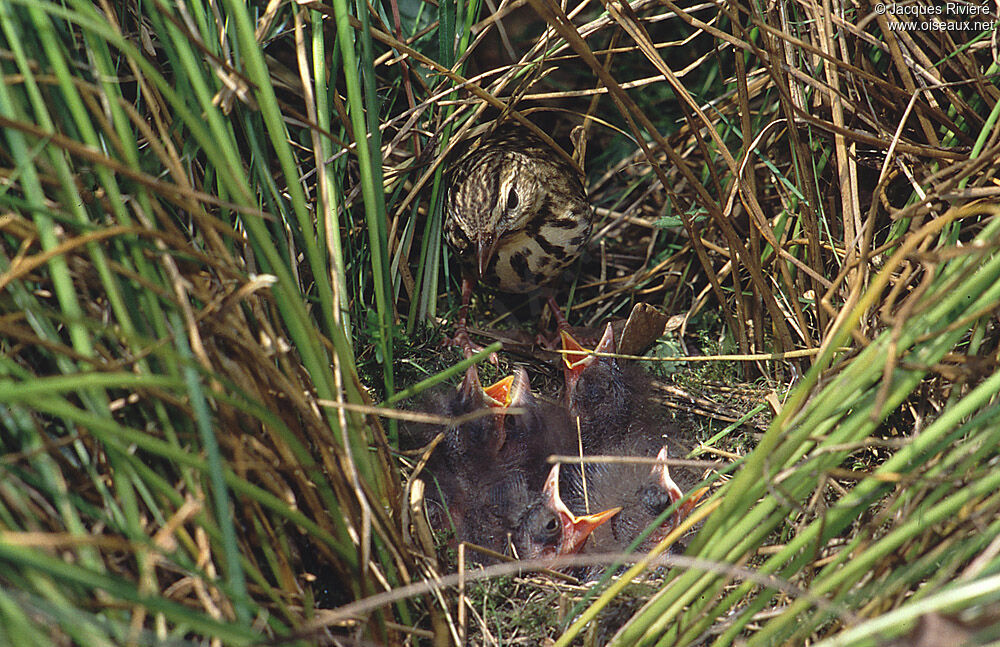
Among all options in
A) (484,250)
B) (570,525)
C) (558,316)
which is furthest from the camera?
(558,316)

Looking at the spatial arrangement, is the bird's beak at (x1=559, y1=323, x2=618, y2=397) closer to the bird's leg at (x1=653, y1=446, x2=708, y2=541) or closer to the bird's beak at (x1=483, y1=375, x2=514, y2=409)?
the bird's beak at (x1=483, y1=375, x2=514, y2=409)

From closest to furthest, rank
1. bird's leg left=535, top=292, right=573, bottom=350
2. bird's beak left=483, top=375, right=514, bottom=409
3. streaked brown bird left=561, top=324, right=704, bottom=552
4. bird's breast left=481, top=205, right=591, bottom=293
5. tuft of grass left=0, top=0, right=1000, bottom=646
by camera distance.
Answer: tuft of grass left=0, top=0, right=1000, bottom=646 → streaked brown bird left=561, top=324, right=704, bottom=552 → bird's beak left=483, top=375, right=514, bottom=409 → bird's breast left=481, top=205, right=591, bottom=293 → bird's leg left=535, top=292, right=573, bottom=350

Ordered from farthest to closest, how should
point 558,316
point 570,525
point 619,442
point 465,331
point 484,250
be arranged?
point 558,316
point 465,331
point 484,250
point 619,442
point 570,525

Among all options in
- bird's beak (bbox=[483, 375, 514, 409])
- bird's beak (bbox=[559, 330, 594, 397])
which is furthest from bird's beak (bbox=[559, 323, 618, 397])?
bird's beak (bbox=[483, 375, 514, 409])

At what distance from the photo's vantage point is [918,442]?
1.15 metres

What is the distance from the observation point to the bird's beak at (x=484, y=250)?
7.81 ft

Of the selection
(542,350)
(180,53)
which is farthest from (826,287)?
(180,53)

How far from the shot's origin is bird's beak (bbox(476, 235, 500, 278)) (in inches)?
93.7

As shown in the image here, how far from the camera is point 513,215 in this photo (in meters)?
2.46

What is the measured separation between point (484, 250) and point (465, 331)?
1.08 feet

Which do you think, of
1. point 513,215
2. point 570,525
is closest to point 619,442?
point 570,525

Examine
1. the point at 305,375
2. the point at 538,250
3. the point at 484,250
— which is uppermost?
the point at 305,375

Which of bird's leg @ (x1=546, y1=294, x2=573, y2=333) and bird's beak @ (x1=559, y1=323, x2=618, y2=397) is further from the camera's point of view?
bird's leg @ (x1=546, y1=294, x2=573, y2=333)

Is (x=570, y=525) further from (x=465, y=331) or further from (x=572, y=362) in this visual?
(x=465, y=331)
